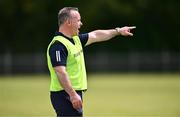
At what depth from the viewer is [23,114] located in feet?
62.0

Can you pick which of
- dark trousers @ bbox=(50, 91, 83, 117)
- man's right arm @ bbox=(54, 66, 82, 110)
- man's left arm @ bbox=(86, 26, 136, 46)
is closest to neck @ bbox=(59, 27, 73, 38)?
man's right arm @ bbox=(54, 66, 82, 110)

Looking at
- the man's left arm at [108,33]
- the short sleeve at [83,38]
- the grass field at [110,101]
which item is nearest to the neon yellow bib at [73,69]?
the short sleeve at [83,38]

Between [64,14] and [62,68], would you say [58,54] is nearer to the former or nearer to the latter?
[62,68]

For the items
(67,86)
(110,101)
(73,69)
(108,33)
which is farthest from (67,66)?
(110,101)

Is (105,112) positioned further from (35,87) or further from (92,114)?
(35,87)

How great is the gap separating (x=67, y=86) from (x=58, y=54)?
39 cm

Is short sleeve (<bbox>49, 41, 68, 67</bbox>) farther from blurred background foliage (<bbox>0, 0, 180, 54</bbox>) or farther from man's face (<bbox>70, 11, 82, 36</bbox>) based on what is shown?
blurred background foliage (<bbox>0, 0, 180, 54</bbox>)

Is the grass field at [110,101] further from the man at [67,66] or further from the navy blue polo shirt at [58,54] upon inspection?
the navy blue polo shirt at [58,54]

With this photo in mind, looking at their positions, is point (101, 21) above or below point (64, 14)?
above

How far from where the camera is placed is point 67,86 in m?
8.95

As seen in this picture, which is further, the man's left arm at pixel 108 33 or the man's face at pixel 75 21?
the man's left arm at pixel 108 33

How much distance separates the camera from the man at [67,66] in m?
9.00

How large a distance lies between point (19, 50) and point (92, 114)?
3291 centimetres

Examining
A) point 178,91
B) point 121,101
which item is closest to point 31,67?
point 178,91
